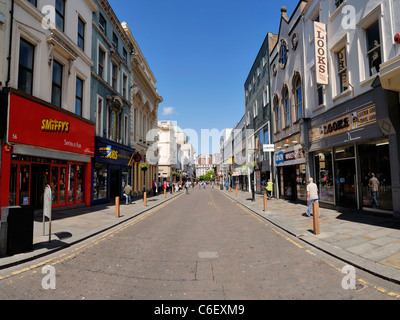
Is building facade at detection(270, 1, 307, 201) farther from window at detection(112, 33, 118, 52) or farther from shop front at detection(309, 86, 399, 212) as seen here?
window at detection(112, 33, 118, 52)

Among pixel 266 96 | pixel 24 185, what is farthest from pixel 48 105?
pixel 266 96

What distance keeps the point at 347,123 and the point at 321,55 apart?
4.22 m

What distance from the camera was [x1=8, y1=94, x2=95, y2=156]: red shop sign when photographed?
384 inches

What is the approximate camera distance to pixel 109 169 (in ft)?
65.1

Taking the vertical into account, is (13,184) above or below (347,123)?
below

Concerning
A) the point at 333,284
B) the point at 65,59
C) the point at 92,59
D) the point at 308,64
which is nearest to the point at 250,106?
the point at 308,64

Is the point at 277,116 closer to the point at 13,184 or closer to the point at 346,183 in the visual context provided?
the point at 346,183

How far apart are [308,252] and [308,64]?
1352 centimetres

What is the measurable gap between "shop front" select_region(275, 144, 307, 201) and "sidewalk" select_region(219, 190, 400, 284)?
247 inches

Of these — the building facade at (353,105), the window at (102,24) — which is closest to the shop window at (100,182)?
the window at (102,24)

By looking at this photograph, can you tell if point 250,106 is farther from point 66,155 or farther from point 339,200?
point 66,155

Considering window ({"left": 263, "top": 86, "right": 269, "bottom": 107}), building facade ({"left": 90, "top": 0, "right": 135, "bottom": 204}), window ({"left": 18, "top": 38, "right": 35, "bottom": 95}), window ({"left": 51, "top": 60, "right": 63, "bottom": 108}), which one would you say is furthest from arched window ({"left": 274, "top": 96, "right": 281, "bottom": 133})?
window ({"left": 18, "top": 38, "right": 35, "bottom": 95})

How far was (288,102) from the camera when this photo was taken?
Answer: 774 inches

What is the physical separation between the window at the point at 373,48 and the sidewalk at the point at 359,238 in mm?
6243
